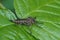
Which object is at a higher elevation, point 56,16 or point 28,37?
point 56,16

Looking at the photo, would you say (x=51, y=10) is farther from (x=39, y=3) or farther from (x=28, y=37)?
(x=28, y=37)

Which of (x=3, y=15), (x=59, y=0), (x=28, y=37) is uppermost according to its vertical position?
(x=59, y=0)

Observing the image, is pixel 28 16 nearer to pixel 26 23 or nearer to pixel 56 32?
pixel 26 23

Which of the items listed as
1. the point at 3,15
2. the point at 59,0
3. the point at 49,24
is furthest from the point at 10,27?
the point at 59,0

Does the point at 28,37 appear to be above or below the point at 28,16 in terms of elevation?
below

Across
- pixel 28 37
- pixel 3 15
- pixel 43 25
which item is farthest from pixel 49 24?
pixel 3 15
